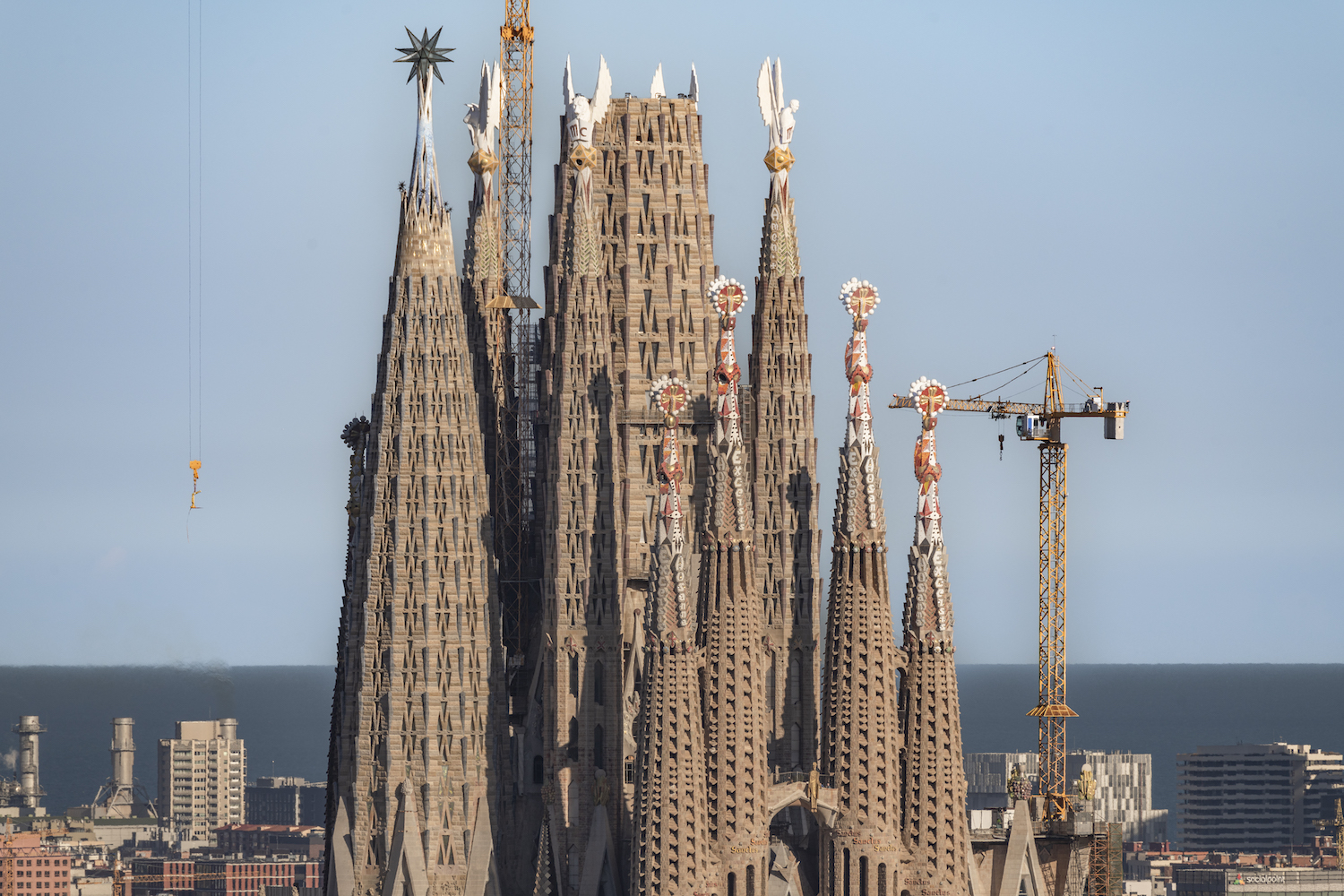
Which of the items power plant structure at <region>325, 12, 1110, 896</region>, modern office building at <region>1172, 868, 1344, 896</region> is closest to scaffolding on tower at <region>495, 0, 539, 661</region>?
power plant structure at <region>325, 12, 1110, 896</region>

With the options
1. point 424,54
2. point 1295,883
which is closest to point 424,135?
point 424,54

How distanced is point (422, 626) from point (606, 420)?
927 cm

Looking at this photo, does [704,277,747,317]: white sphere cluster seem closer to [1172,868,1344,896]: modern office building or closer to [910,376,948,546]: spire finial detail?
[910,376,948,546]: spire finial detail

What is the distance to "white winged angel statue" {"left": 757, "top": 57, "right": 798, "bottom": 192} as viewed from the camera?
9612 centimetres

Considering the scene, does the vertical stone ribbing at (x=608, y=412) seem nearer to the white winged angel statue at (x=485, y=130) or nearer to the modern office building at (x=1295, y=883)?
the white winged angel statue at (x=485, y=130)

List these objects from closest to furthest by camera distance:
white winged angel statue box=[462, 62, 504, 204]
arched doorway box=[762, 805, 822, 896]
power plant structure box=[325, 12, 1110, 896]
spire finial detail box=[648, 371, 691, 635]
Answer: spire finial detail box=[648, 371, 691, 635] → arched doorway box=[762, 805, 822, 896] → power plant structure box=[325, 12, 1110, 896] → white winged angel statue box=[462, 62, 504, 204]

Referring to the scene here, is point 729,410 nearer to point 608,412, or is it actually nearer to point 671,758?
point 608,412

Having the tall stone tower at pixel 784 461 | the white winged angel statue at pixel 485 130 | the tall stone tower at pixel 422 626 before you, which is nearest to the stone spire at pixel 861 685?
the tall stone tower at pixel 784 461

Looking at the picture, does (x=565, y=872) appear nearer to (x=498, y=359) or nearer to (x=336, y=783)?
(x=336, y=783)

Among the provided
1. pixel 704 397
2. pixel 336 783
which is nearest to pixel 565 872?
pixel 336 783

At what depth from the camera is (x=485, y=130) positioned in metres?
104

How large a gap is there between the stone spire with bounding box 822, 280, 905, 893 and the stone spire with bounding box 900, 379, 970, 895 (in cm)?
52

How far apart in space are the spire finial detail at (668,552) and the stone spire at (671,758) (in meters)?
0.03

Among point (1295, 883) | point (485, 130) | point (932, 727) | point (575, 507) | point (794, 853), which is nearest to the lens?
point (932, 727)
